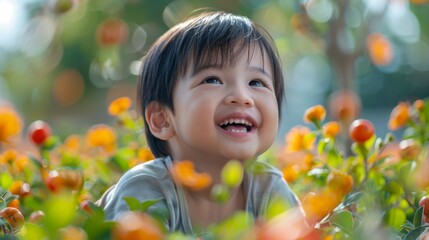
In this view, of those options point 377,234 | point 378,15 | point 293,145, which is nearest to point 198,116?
point 293,145

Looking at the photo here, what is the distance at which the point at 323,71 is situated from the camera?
1647cm

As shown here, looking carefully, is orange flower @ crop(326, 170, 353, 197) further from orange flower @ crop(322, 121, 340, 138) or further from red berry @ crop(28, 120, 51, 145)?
red berry @ crop(28, 120, 51, 145)

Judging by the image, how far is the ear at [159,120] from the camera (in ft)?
4.93

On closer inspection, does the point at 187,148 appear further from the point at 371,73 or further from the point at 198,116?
the point at 371,73

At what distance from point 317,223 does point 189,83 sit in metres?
0.39

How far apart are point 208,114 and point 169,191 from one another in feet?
0.53

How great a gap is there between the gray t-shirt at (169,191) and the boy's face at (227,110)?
61 millimetres

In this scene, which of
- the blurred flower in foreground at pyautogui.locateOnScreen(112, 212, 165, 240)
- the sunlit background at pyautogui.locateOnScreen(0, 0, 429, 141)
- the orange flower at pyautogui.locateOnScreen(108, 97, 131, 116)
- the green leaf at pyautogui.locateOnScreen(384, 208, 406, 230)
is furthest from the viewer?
the sunlit background at pyautogui.locateOnScreen(0, 0, 429, 141)

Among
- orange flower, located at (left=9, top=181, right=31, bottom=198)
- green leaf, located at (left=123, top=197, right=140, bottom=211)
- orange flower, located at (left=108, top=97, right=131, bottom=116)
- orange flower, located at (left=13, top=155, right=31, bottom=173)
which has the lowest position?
orange flower, located at (left=13, top=155, right=31, bottom=173)

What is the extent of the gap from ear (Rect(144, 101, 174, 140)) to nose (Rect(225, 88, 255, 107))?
167mm

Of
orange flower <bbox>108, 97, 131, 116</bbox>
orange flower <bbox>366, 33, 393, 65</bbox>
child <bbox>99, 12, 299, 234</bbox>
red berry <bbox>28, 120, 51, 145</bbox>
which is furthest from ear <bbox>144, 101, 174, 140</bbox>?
orange flower <bbox>366, 33, 393, 65</bbox>

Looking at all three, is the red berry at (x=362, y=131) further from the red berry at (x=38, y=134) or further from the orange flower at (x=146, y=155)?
the red berry at (x=38, y=134)

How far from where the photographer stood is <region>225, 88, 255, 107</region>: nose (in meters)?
1.38

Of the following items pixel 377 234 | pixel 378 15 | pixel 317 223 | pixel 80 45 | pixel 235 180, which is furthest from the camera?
pixel 80 45
